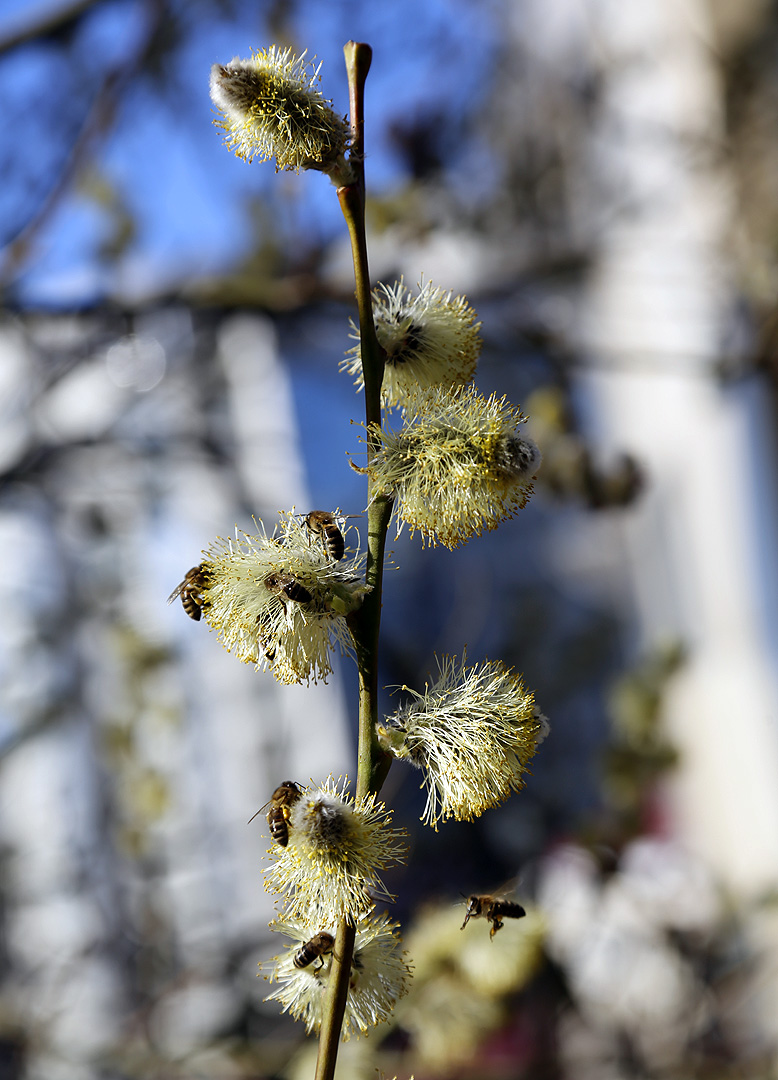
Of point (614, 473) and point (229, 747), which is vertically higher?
point (614, 473)

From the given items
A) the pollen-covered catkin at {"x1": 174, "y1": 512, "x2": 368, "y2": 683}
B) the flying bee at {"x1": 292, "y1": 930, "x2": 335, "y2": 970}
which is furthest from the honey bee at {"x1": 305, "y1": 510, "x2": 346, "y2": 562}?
the flying bee at {"x1": 292, "y1": 930, "x2": 335, "y2": 970}

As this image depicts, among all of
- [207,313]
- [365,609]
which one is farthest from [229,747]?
[365,609]

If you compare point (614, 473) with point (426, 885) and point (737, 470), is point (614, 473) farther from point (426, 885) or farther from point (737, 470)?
point (737, 470)

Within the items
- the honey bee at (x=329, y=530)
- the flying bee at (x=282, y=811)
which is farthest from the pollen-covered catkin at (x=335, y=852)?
the honey bee at (x=329, y=530)

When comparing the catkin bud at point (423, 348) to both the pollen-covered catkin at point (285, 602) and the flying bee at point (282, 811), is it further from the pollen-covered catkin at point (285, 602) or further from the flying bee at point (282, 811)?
the flying bee at point (282, 811)

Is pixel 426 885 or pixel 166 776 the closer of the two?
pixel 166 776

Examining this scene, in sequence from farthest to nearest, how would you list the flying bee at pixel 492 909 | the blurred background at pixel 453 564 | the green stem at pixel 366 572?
1. the blurred background at pixel 453 564
2. the flying bee at pixel 492 909
3. the green stem at pixel 366 572
